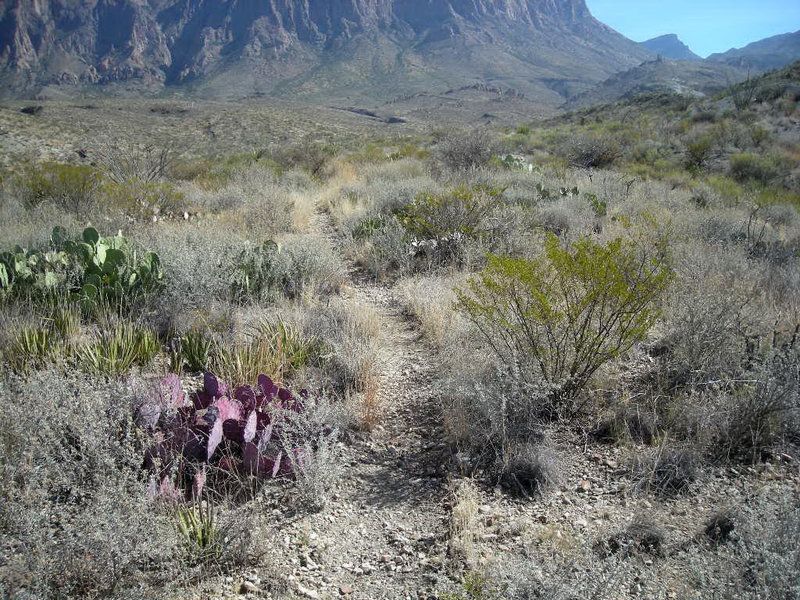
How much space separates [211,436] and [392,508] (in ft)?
3.60

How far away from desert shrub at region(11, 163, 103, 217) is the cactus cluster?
6443 millimetres

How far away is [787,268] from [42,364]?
24.1 ft

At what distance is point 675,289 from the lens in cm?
477

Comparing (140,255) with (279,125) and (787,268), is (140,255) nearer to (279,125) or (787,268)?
(787,268)

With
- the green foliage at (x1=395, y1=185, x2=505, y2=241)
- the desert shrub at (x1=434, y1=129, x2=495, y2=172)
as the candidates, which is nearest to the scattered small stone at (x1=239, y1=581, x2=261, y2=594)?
the green foliage at (x1=395, y1=185, x2=505, y2=241)

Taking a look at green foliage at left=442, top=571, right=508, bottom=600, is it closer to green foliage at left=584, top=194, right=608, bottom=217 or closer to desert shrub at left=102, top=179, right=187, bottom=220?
green foliage at left=584, top=194, right=608, bottom=217

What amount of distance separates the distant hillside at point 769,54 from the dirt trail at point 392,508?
12066 centimetres

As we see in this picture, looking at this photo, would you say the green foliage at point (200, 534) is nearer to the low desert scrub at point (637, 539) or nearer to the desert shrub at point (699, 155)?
the low desert scrub at point (637, 539)

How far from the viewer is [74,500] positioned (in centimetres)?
230

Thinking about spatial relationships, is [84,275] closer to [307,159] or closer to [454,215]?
[454,215]

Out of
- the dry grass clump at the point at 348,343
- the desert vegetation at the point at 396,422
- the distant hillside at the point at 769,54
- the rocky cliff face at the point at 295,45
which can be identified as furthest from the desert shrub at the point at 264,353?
the rocky cliff face at the point at 295,45

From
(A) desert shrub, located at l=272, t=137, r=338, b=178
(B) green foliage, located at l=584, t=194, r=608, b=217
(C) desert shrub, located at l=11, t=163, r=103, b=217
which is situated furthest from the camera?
(A) desert shrub, located at l=272, t=137, r=338, b=178

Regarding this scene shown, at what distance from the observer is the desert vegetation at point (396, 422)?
2047mm

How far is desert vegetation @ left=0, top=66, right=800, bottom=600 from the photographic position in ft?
6.72
